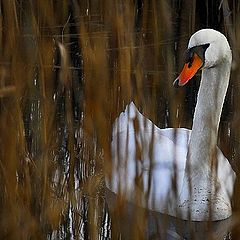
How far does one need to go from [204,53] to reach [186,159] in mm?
583

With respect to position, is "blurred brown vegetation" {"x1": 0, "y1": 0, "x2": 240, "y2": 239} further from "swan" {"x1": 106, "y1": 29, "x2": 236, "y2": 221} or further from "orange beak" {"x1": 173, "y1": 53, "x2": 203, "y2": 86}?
"orange beak" {"x1": 173, "y1": 53, "x2": 203, "y2": 86}

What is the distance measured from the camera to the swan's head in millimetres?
2283

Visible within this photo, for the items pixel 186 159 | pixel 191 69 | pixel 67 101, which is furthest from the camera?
pixel 191 69

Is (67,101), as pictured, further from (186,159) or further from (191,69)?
(191,69)

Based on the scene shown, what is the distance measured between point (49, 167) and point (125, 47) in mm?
256

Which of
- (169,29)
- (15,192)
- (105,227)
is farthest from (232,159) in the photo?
(15,192)

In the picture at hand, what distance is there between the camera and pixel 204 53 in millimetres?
2299

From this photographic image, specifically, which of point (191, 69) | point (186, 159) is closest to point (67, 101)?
point (186, 159)

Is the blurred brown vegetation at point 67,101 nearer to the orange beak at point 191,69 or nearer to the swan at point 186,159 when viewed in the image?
the swan at point 186,159

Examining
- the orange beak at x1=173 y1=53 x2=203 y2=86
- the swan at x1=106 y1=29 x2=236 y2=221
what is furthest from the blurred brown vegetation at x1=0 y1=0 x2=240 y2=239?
the orange beak at x1=173 y1=53 x2=203 y2=86

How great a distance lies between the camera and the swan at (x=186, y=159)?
120 cm

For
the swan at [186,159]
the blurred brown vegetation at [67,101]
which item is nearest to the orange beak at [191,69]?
the swan at [186,159]

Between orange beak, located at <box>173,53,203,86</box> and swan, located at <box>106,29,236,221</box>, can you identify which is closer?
swan, located at <box>106,29,236,221</box>

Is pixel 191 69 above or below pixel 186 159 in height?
above
